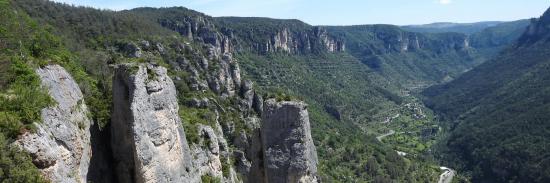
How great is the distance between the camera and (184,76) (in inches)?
3898

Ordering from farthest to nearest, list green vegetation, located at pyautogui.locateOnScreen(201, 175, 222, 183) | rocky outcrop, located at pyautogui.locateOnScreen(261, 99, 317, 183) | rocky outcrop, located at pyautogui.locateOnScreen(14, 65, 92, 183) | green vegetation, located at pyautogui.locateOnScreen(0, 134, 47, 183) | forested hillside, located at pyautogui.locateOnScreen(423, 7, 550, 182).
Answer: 1. forested hillside, located at pyautogui.locateOnScreen(423, 7, 550, 182)
2. green vegetation, located at pyautogui.locateOnScreen(201, 175, 222, 183)
3. rocky outcrop, located at pyautogui.locateOnScreen(261, 99, 317, 183)
4. rocky outcrop, located at pyautogui.locateOnScreen(14, 65, 92, 183)
5. green vegetation, located at pyautogui.locateOnScreen(0, 134, 47, 183)

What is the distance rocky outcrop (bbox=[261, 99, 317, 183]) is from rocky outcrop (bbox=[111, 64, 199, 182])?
585 cm

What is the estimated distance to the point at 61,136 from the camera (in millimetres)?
25703

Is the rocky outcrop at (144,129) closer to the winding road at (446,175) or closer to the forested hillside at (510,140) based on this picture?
the forested hillside at (510,140)

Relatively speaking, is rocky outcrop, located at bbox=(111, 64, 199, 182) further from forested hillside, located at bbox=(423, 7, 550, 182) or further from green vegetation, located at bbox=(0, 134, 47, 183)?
forested hillside, located at bbox=(423, 7, 550, 182)

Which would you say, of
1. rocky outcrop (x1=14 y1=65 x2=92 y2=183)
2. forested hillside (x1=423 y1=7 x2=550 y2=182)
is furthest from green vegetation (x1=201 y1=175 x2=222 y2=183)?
forested hillside (x1=423 y1=7 x2=550 y2=182)

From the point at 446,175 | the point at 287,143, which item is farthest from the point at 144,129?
the point at 446,175

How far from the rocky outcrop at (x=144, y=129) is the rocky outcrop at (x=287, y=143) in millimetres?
5851

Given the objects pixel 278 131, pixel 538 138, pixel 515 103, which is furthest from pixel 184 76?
pixel 515 103

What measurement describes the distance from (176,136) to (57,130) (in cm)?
838

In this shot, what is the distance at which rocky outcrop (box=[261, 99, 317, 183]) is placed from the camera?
3356 cm

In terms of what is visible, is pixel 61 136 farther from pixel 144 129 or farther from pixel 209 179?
pixel 209 179

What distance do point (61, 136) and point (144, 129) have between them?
16.2 feet

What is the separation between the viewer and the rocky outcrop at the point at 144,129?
2917 cm
